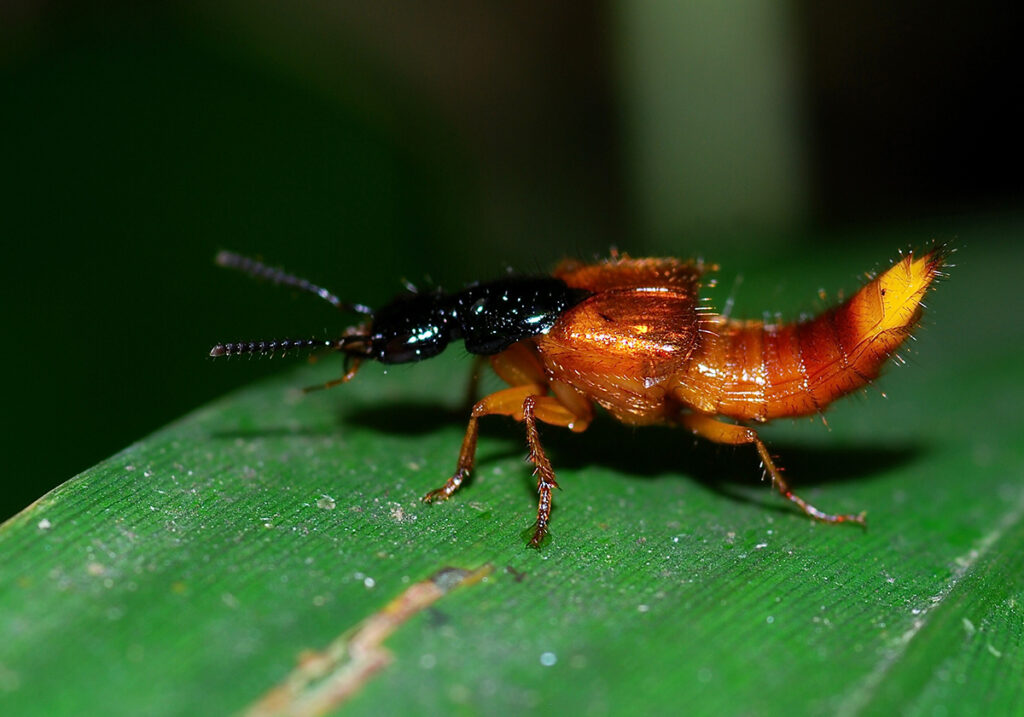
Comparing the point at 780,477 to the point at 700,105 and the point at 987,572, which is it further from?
the point at 700,105

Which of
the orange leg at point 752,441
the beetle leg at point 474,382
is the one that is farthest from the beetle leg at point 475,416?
the orange leg at point 752,441

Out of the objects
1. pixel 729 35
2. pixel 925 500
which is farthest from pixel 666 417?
pixel 729 35

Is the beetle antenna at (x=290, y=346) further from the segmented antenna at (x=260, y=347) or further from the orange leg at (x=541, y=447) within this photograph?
the orange leg at (x=541, y=447)

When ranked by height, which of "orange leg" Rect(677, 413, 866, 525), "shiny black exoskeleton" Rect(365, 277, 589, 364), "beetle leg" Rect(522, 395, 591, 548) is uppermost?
"shiny black exoskeleton" Rect(365, 277, 589, 364)

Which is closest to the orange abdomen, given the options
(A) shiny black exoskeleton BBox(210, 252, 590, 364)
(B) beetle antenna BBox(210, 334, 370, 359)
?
(A) shiny black exoskeleton BBox(210, 252, 590, 364)

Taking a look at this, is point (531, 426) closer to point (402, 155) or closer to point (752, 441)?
point (752, 441)

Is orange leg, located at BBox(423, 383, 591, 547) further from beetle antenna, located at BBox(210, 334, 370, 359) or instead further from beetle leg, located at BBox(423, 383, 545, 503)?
beetle antenna, located at BBox(210, 334, 370, 359)

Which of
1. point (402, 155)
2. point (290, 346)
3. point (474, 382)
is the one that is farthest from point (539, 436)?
point (402, 155)
